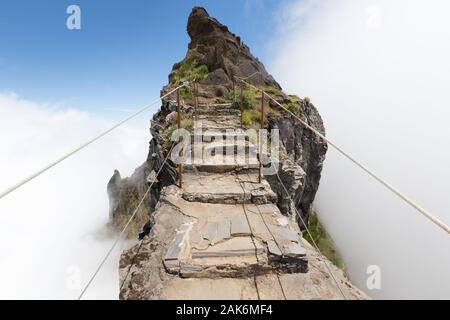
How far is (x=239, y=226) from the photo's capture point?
5.32m

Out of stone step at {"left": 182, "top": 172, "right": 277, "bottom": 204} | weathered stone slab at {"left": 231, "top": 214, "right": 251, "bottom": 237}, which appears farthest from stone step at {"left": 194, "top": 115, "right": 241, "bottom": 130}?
weathered stone slab at {"left": 231, "top": 214, "right": 251, "bottom": 237}

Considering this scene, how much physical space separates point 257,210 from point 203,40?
2177cm

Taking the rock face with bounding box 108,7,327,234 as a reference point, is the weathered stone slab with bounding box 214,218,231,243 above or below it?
below

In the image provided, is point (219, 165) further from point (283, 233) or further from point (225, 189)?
point (283, 233)

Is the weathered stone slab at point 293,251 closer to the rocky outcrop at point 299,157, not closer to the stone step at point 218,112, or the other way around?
the rocky outcrop at point 299,157

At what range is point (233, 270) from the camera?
4.21m

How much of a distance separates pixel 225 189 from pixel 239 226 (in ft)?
5.29

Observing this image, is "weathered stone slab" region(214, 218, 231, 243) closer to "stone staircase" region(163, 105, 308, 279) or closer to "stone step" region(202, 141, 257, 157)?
"stone staircase" region(163, 105, 308, 279)

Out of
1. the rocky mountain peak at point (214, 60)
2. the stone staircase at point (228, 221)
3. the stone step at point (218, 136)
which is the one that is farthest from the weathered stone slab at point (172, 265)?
the rocky mountain peak at point (214, 60)

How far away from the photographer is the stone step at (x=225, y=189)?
21.3 feet

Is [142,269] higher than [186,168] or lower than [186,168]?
lower

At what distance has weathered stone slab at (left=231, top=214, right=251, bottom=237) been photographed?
5.05 metres
